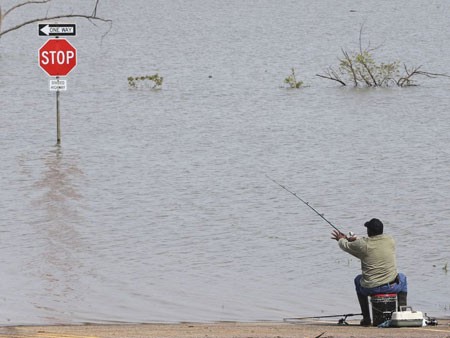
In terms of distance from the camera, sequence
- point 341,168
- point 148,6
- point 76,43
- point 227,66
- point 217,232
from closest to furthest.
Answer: point 217,232 < point 341,168 < point 227,66 < point 76,43 < point 148,6

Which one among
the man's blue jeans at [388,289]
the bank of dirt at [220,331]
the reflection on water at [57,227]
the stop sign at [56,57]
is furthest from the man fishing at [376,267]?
the stop sign at [56,57]

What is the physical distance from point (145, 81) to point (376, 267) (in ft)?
88.3

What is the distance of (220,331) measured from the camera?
9742 mm

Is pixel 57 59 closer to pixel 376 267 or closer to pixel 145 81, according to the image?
pixel 376 267

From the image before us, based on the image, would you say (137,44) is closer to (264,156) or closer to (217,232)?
(264,156)

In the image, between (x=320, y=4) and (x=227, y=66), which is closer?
(x=227, y=66)

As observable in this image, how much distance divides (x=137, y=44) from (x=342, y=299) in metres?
42.1

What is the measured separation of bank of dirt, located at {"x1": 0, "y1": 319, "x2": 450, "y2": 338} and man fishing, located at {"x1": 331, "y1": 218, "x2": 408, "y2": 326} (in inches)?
12.8

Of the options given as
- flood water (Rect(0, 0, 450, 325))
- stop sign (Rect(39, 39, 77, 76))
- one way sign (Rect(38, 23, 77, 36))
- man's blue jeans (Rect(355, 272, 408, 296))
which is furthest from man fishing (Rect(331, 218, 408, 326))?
stop sign (Rect(39, 39, 77, 76))

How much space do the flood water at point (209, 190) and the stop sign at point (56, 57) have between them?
1.62 m

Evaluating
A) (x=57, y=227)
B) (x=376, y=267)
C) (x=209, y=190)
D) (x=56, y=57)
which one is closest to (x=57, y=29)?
(x=56, y=57)

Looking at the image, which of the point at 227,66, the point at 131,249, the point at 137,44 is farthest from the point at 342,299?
the point at 137,44

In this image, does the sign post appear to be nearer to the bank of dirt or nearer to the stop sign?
the stop sign

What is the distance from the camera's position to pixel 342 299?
1281 cm
